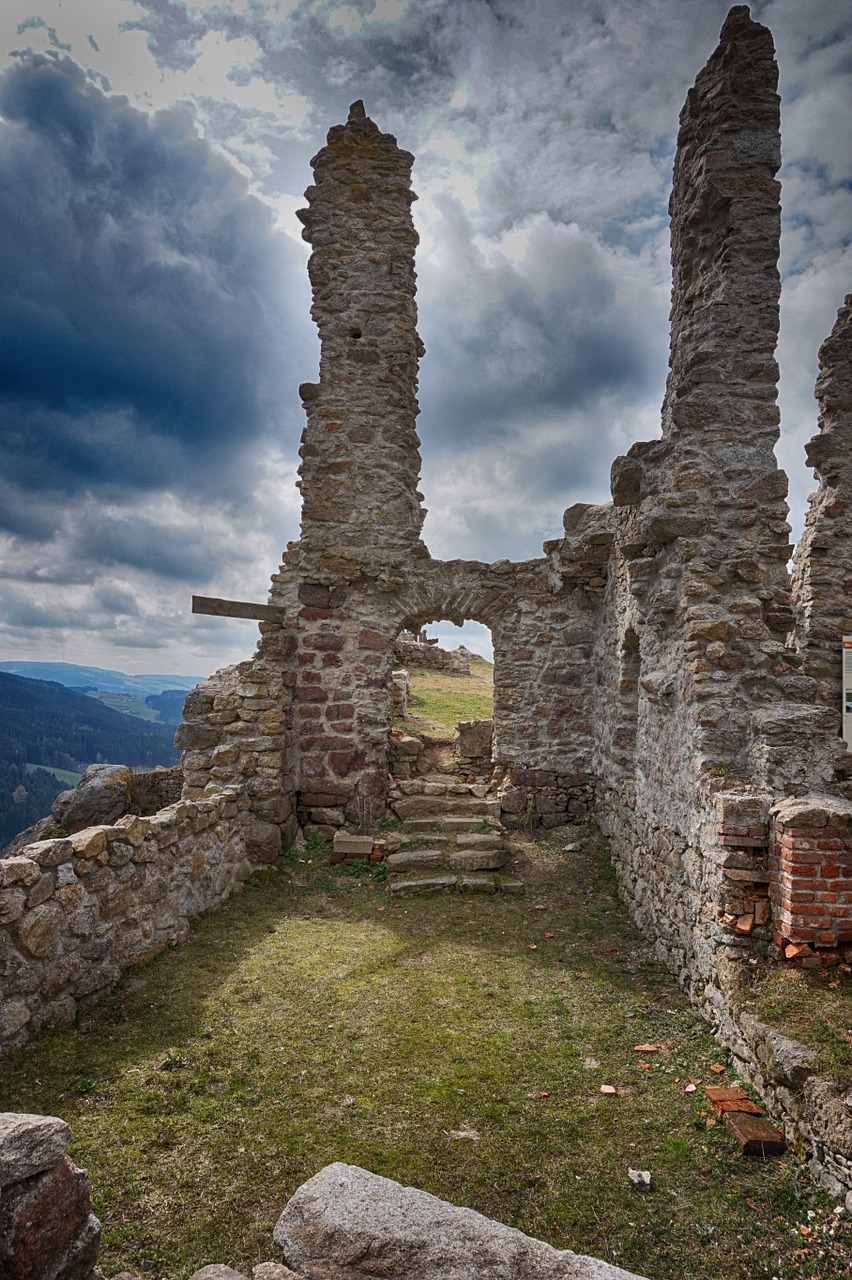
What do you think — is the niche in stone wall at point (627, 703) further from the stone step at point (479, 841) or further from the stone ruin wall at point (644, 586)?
the stone step at point (479, 841)

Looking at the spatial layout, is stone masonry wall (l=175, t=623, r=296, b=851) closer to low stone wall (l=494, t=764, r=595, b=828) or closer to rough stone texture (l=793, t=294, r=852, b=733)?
low stone wall (l=494, t=764, r=595, b=828)

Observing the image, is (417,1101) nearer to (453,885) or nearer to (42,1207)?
(42,1207)

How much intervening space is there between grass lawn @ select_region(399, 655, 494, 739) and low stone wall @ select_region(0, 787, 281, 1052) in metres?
7.02

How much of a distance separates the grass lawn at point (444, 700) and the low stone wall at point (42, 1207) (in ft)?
34.4

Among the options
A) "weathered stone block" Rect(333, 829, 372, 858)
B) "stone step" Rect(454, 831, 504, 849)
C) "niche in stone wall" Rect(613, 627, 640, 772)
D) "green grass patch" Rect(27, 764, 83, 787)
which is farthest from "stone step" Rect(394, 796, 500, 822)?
"green grass patch" Rect(27, 764, 83, 787)

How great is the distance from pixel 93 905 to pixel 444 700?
44.1 feet

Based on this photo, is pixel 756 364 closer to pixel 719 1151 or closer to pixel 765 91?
pixel 765 91

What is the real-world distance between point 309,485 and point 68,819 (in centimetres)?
675

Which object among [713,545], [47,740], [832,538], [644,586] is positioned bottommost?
[47,740]

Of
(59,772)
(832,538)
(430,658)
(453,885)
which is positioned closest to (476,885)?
(453,885)

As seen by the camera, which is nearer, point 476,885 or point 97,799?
point 476,885

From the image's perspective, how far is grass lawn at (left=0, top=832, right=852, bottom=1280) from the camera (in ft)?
9.43

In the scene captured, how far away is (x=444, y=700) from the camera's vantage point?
1783 cm

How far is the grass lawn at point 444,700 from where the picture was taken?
13648 millimetres
